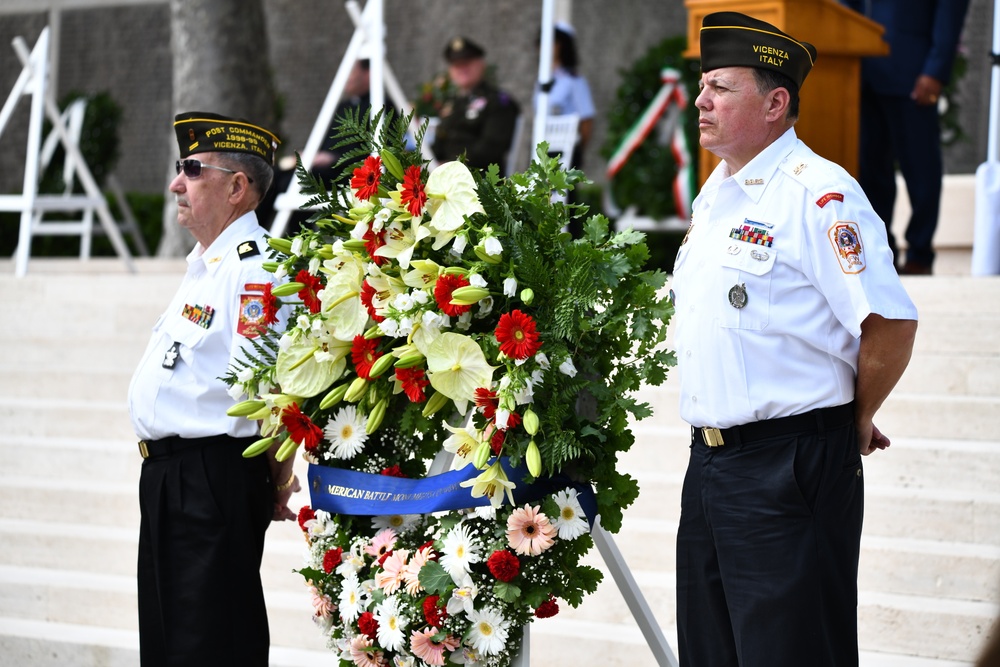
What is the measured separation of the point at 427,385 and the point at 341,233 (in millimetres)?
482

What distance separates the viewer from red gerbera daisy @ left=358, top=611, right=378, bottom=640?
113 inches

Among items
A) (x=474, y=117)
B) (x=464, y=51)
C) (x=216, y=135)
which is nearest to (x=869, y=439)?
(x=216, y=135)

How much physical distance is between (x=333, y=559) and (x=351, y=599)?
0.11 m

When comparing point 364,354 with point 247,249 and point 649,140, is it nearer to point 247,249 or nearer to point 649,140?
point 247,249

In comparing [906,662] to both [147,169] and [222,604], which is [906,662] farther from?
Answer: [147,169]

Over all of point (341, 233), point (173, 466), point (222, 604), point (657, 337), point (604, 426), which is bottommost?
point (222, 604)

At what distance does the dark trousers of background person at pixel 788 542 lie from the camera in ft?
8.48

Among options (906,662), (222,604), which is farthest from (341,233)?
(906,662)

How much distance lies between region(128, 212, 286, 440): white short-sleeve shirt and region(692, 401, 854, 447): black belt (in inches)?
47.4

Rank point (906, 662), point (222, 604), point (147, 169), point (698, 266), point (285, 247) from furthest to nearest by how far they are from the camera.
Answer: point (147, 169)
point (906, 662)
point (222, 604)
point (285, 247)
point (698, 266)

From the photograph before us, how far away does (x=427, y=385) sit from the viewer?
283 cm

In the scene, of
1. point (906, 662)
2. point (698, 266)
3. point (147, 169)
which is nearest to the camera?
point (698, 266)

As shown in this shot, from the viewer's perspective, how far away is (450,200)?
2.78 m

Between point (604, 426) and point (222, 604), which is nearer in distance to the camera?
point (604, 426)
